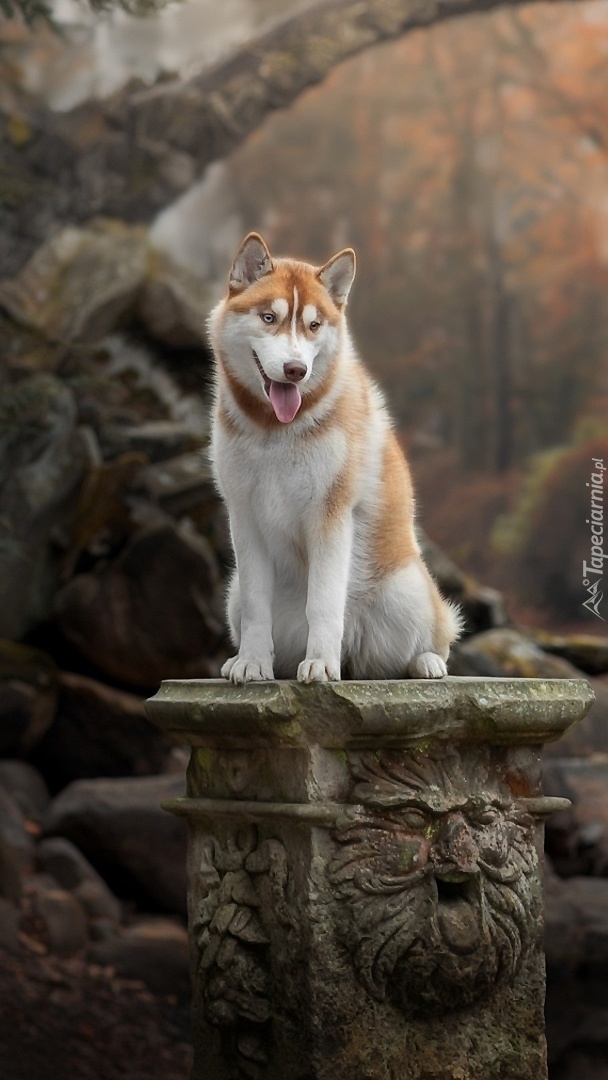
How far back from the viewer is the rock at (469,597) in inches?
398

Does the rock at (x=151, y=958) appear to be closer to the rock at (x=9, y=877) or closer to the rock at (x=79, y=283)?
the rock at (x=9, y=877)

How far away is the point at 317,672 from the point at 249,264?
1165 millimetres

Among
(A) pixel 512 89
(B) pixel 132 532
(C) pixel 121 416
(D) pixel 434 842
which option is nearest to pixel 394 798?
(D) pixel 434 842

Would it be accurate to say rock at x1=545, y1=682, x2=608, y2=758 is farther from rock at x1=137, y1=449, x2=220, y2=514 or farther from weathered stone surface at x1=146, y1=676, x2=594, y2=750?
weathered stone surface at x1=146, y1=676, x2=594, y2=750

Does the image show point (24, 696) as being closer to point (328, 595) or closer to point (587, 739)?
point (587, 739)

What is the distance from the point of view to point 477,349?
42.0 ft

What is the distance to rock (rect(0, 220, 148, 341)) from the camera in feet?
32.2

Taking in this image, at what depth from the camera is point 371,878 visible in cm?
319

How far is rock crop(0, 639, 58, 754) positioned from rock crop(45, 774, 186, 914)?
2.84 ft

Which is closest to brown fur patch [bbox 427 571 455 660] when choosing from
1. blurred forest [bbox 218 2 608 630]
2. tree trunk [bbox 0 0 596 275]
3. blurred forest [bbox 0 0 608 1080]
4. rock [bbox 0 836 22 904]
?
blurred forest [bbox 0 0 608 1080]

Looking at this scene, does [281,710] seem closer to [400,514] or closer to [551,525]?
[400,514]

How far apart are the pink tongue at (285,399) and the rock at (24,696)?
16.7 feet

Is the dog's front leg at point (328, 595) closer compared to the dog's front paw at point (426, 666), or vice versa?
the dog's front leg at point (328, 595)

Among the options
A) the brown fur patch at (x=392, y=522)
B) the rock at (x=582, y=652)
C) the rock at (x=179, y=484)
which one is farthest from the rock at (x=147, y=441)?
the brown fur patch at (x=392, y=522)
